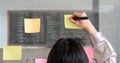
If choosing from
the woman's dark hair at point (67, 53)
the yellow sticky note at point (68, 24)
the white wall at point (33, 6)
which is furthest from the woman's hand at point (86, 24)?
the woman's dark hair at point (67, 53)

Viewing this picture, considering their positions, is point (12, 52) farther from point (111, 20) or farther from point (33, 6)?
point (111, 20)

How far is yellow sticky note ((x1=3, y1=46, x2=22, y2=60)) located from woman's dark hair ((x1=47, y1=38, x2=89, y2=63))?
1.52 feet

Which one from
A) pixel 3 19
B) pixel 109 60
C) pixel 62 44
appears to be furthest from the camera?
pixel 3 19

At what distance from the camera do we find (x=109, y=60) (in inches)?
39.7

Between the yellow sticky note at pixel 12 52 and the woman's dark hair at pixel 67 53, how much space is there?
46 centimetres

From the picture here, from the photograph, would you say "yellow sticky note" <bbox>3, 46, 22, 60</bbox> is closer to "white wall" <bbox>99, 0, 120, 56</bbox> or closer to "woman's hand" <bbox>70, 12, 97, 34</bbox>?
"woman's hand" <bbox>70, 12, 97, 34</bbox>

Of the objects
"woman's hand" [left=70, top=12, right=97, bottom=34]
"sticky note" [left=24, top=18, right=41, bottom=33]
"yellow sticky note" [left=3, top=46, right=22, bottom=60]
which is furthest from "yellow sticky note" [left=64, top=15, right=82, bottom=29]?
"yellow sticky note" [left=3, top=46, right=22, bottom=60]

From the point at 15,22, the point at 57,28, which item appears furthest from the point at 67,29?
the point at 15,22

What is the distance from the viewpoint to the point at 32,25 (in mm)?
1276

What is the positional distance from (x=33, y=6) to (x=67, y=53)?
0.56m

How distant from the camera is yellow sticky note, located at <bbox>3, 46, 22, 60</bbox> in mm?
1282

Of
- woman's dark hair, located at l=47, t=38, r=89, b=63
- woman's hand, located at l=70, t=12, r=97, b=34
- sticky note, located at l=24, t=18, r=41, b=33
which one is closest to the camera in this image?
woman's dark hair, located at l=47, t=38, r=89, b=63

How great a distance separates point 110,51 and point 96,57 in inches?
3.6

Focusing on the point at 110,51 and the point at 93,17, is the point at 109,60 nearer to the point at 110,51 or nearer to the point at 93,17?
the point at 110,51
